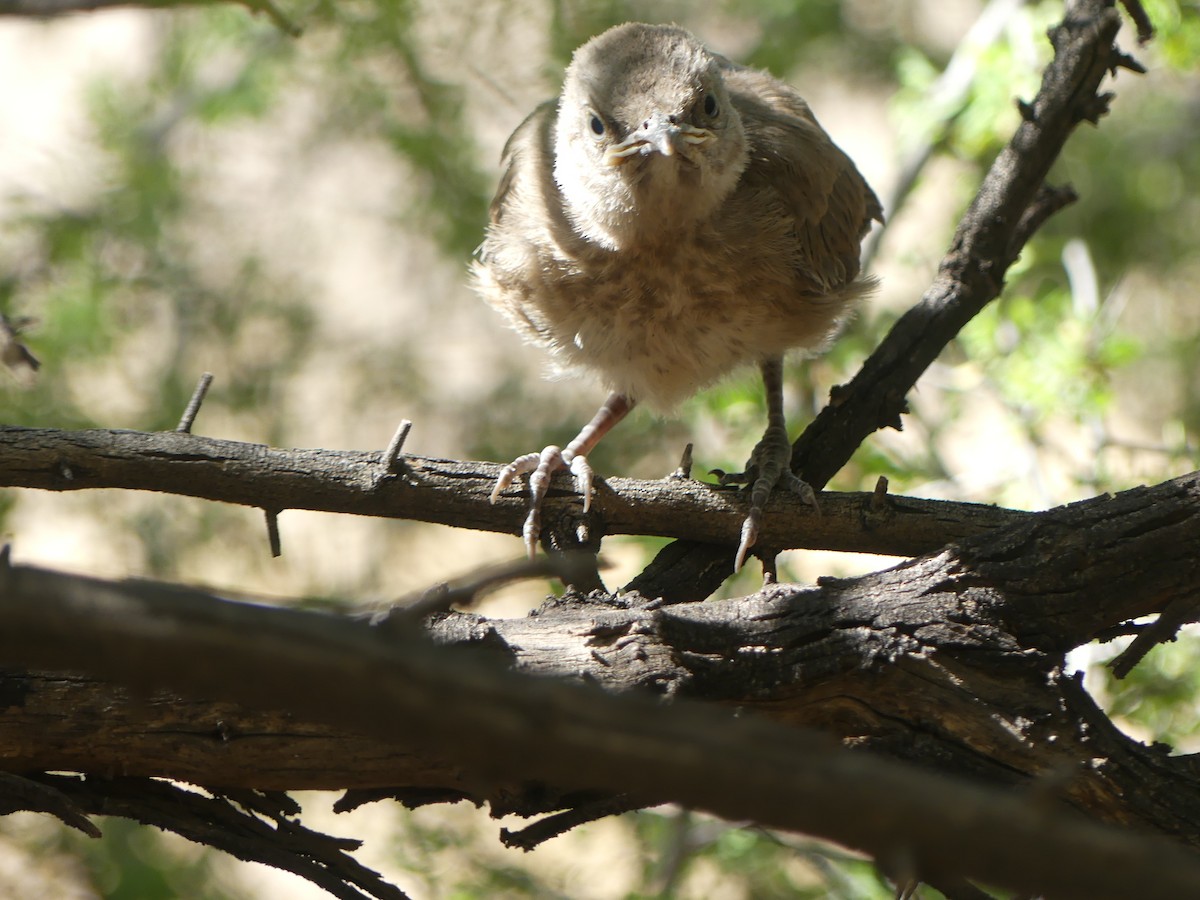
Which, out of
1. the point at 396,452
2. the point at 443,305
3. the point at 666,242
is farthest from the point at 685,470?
the point at 443,305

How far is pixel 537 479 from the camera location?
305 centimetres

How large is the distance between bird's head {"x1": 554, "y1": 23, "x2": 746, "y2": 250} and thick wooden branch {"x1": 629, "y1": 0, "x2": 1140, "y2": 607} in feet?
2.29

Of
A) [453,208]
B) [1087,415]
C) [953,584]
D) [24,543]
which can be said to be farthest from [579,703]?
[24,543]

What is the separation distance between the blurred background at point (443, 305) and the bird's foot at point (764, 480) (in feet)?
2.12

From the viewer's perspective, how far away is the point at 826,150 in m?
3.86

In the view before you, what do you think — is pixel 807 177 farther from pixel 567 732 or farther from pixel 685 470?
pixel 567 732

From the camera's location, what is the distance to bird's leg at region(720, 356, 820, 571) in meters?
3.04

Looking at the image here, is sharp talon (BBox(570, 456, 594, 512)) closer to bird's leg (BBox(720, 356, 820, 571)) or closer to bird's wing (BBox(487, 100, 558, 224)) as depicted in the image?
bird's leg (BBox(720, 356, 820, 571))

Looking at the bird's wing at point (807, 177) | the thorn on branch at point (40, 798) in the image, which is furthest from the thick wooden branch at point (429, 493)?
the bird's wing at point (807, 177)

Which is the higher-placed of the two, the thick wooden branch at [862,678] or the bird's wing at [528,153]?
the bird's wing at [528,153]

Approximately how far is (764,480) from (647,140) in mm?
956

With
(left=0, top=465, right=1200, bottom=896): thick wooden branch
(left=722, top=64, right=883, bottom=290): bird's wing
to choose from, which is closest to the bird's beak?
(left=722, top=64, right=883, bottom=290): bird's wing

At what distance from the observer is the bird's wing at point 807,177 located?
3562mm

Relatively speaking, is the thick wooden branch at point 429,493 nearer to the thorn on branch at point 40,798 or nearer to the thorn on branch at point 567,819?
the thorn on branch at point 40,798
